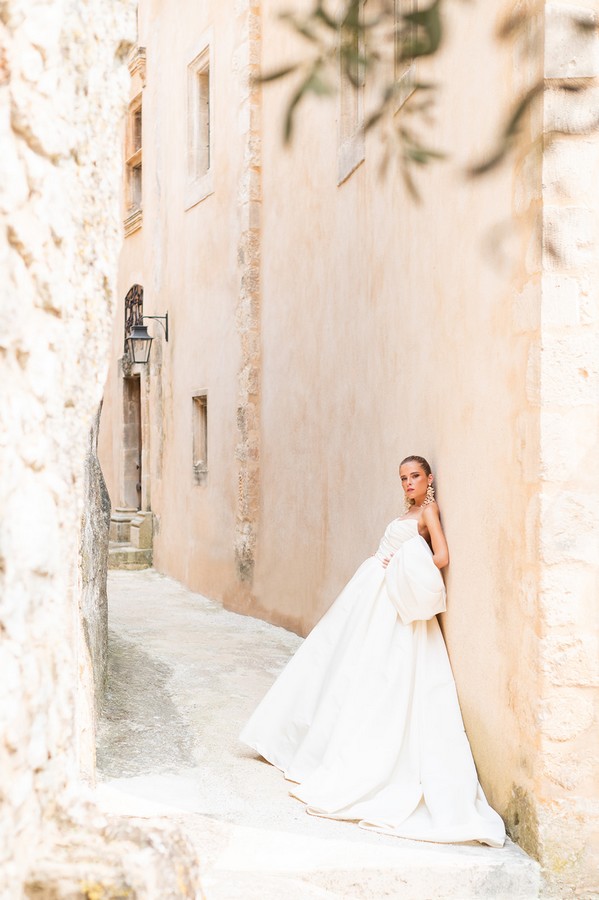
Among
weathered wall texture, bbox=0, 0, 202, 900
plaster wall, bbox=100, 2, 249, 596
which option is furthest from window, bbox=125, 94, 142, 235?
weathered wall texture, bbox=0, 0, 202, 900

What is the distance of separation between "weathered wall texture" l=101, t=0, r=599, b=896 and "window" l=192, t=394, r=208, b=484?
0.18 meters

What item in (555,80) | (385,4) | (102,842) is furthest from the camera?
(555,80)

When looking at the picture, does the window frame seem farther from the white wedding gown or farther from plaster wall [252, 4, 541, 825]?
the white wedding gown

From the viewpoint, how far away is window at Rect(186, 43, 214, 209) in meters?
11.6

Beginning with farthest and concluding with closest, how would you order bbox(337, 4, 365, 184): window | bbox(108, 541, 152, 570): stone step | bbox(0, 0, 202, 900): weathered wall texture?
1. bbox(108, 541, 152, 570): stone step
2. bbox(337, 4, 365, 184): window
3. bbox(0, 0, 202, 900): weathered wall texture

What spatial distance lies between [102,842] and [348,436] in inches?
235

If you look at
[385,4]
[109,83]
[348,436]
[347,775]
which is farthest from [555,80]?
[348,436]

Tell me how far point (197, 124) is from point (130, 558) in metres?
5.47

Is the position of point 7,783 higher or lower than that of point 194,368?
lower

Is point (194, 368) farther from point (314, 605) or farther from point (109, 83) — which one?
point (109, 83)

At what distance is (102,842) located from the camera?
146cm

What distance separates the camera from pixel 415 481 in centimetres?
490

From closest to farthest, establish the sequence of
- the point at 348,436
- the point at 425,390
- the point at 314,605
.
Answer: the point at 425,390, the point at 348,436, the point at 314,605

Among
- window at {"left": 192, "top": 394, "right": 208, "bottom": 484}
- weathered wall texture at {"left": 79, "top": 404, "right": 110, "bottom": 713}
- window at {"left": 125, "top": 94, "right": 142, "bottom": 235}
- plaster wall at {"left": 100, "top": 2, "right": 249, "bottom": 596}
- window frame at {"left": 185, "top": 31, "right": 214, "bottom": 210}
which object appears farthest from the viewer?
window at {"left": 125, "top": 94, "right": 142, "bottom": 235}
